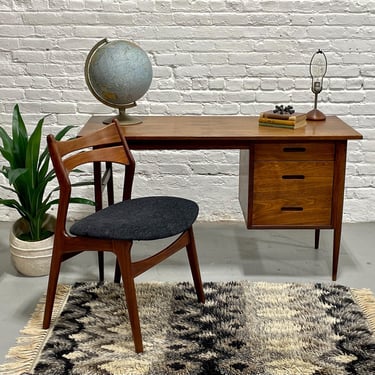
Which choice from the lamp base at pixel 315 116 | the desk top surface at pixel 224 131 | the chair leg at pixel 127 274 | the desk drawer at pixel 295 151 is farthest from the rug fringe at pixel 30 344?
the lamp base at pixel 315 116

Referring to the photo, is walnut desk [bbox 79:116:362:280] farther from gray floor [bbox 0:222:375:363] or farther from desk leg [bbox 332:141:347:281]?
gray floor [bbox 0:222:375:363]

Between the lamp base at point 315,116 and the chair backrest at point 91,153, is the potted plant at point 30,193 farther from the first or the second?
the lamp base at point 315,116

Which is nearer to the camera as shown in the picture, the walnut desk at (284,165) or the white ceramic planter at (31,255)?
the walnut desk at (284,165)

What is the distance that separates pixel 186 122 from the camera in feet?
9.70

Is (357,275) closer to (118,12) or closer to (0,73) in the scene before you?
(118,12)

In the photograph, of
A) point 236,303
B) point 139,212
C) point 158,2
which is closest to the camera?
point 139,212

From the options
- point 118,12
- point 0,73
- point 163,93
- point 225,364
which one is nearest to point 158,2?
point 118,12

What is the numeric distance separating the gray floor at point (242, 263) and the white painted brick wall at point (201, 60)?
41 centimetres

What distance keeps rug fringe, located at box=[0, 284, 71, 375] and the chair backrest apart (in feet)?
1.42

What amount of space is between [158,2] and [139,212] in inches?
60.1

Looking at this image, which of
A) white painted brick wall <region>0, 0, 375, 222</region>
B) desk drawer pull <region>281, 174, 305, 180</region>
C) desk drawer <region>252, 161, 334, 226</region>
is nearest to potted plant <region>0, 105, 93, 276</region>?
white painted brick wall <region>0, 0, 375, 222</region>

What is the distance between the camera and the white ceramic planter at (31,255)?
283cm

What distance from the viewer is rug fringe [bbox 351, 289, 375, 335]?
2.44 m

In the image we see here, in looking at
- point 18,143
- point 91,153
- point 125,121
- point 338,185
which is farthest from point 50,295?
point 338,185
